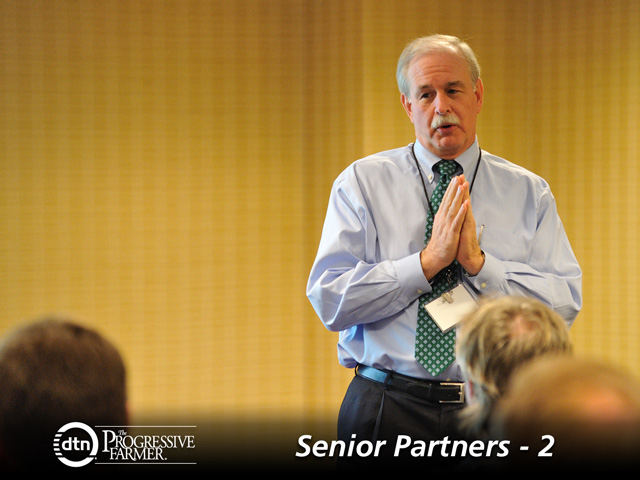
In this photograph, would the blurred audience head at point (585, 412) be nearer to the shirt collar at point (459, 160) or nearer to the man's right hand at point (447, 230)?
the man's right hand at point (447, 230)

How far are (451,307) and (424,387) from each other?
25 centimetres

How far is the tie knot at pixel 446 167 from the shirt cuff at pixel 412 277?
1.12 feet

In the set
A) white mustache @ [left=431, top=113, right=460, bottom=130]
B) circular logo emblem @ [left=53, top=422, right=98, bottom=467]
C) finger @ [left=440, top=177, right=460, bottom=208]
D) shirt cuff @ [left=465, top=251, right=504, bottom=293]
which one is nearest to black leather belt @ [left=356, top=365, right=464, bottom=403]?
shirt cuff @ [left=465, top=251, right=504, bottom=293]

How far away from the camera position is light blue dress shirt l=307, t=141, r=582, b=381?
7.20 ft

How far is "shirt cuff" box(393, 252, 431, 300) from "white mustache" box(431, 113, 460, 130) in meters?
0.44

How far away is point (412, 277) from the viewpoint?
2166mm

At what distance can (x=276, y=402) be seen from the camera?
13.3 ft

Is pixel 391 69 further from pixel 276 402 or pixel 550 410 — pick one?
pixel 550 410

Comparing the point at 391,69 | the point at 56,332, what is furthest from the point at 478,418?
the point at 391,69

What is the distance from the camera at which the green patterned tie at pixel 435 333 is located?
2.15m

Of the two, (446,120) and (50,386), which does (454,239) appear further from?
(50,386)

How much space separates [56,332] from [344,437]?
141cm

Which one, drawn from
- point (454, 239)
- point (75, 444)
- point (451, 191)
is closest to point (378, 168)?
point (451, 191)

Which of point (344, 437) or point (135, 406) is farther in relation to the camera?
point (135, 406)
